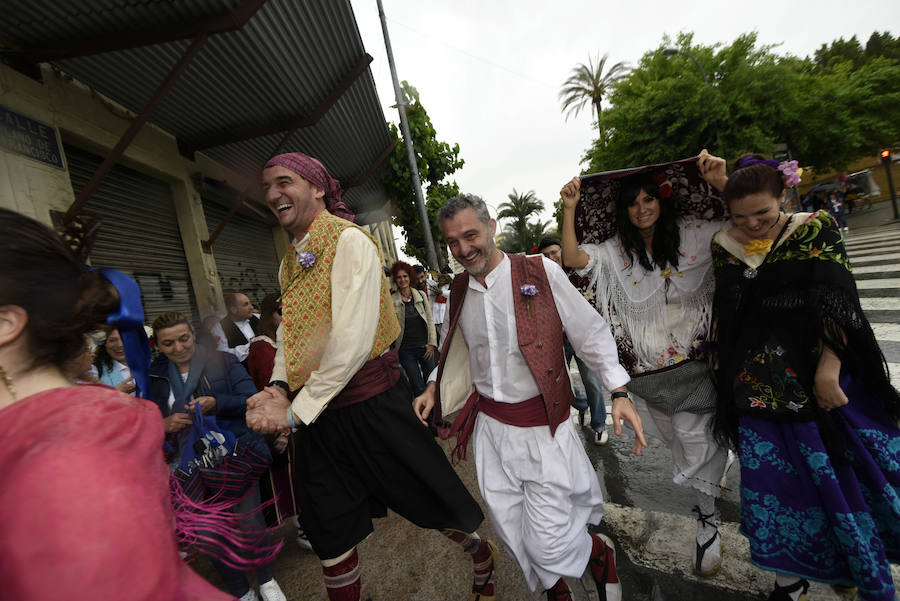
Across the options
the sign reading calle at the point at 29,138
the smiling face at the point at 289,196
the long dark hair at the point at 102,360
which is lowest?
the long dark hair at the point at 102,360

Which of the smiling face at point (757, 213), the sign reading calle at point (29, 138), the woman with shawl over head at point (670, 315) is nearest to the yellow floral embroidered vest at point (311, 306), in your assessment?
the woman with shawl over head at point (670, 315)

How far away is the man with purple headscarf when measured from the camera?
1.93m

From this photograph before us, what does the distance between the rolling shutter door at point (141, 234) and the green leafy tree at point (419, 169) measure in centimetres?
484

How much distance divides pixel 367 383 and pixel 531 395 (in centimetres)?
83

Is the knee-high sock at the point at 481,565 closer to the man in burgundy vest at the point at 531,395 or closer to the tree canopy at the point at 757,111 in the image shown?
the man in burgundy vest at the point at 531,395

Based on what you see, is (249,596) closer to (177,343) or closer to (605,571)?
(177,343)

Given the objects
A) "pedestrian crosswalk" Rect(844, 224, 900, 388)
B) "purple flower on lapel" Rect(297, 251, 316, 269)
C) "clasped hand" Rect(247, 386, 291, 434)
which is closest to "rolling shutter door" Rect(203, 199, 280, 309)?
"purple flower on lapel" Rect(297, 251, 316, 269)

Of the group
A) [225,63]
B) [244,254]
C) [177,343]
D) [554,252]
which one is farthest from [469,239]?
[244,254]

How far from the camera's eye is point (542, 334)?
2035 millimetres

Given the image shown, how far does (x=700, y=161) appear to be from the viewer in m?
2.19

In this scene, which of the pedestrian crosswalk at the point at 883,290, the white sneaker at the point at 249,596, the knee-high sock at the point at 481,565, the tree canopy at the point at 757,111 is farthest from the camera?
the tree canopy at the point at 757,111

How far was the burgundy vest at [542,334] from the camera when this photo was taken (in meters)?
2.00

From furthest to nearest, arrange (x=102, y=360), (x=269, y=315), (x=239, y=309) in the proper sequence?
(x=239, y=309) → (x=269, y=315) → (x=102, y=360)

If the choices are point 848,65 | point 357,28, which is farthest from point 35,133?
point 848,65
